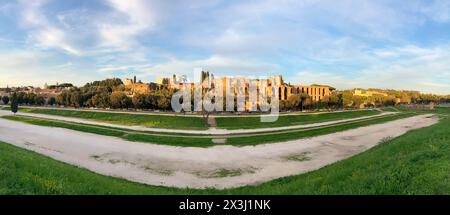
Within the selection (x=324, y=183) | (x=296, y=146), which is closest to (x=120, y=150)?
(x=296, y=146)

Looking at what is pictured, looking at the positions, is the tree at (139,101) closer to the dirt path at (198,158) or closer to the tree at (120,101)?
the tree at (120,101)

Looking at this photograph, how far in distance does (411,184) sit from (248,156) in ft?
60.5

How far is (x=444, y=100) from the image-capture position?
17938 centimetres

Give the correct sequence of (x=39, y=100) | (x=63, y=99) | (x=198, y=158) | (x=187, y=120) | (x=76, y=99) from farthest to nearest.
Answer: (x=39, y=100)
(x=63, y=99)
(x=76, y=99)
(x=187, y=120)
(x=198, y=158)

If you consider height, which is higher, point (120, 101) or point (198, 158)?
point (120, 101)

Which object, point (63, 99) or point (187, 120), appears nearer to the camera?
→ point (187, 120)

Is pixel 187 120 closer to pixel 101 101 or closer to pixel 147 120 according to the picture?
pixel 147 120

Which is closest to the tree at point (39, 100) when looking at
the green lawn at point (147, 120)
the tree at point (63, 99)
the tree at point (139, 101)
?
the tree at point (63, 99)

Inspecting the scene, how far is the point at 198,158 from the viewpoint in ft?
86.9

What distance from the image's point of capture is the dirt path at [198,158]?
19906 millimetres

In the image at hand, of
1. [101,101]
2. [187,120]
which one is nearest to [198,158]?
[187,120]

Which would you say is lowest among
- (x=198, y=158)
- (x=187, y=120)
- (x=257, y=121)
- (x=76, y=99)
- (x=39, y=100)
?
(x=198, y=158)
